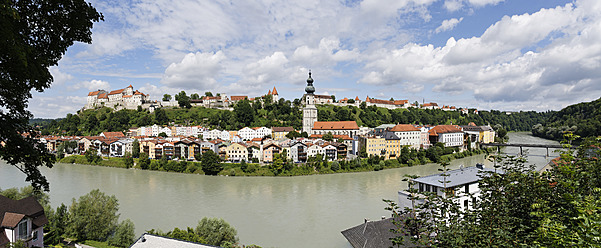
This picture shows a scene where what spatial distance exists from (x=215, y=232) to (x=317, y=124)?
107 ft

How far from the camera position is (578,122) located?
129 ft

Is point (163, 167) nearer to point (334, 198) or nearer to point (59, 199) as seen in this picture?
point (59, 199)

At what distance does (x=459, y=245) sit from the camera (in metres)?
2.28

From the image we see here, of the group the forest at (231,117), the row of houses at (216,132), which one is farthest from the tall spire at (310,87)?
the row of houses at (216,132)

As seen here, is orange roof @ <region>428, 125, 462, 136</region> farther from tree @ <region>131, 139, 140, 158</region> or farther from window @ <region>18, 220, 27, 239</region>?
window @ <region>18, 220, 27, 239</region>

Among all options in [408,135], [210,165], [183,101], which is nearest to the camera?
[210,165]

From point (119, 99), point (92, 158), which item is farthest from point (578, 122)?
point (119, 99)

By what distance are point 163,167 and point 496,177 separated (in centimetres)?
2334

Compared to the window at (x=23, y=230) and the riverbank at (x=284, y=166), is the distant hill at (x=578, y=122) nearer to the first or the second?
the riverbank at (x=284, y=166)

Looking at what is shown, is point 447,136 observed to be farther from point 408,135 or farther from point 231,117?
point 231,117

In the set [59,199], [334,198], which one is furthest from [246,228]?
[59,199]

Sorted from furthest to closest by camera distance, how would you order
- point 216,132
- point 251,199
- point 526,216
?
point 216,132, point 251,199, point 526,216

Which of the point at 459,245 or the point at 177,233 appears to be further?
the point at 177,233

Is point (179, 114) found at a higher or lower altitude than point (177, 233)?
higher
